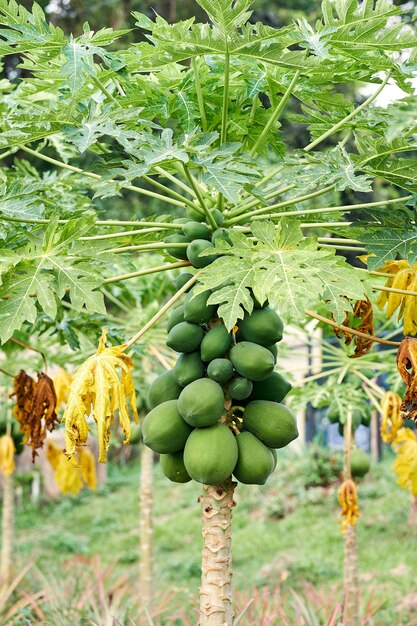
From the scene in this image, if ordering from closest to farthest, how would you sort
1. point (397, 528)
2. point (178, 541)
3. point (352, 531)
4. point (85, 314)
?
point (85, 314)
point (352, 531)
point (397, 528)
point (178, 541)

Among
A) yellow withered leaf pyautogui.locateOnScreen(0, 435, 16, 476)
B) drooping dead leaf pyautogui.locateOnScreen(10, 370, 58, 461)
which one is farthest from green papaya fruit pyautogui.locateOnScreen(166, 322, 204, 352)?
yellow withered leaf pyautogui.locateOnScreen(0, 435, 16, 476)

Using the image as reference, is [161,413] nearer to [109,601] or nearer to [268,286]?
[268,286]

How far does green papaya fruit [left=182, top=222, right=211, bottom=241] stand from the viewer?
6.54ft

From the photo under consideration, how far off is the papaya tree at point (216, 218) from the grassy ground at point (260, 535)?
321 centimetres

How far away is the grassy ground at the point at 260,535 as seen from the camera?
595 centimetres

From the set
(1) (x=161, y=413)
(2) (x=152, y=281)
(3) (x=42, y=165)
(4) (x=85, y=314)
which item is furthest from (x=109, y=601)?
(3) (x=42, y=165)

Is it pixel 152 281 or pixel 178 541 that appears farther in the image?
pixel 178 541

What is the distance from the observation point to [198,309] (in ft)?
6.24

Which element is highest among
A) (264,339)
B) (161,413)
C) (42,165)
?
(42,165)

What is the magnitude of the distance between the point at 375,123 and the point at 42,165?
660 cm

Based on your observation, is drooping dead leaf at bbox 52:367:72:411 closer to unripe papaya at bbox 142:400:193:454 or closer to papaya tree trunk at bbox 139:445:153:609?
papaya tree trunk at bbox 139:445:153:609

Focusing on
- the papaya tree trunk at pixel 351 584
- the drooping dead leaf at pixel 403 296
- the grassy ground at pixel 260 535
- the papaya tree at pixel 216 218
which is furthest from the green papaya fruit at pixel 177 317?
the grassy ground at pixel 260 535

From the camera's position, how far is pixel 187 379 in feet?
6.33

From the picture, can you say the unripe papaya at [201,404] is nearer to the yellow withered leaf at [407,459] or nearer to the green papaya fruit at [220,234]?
the green papaya fruit at [220,234]
